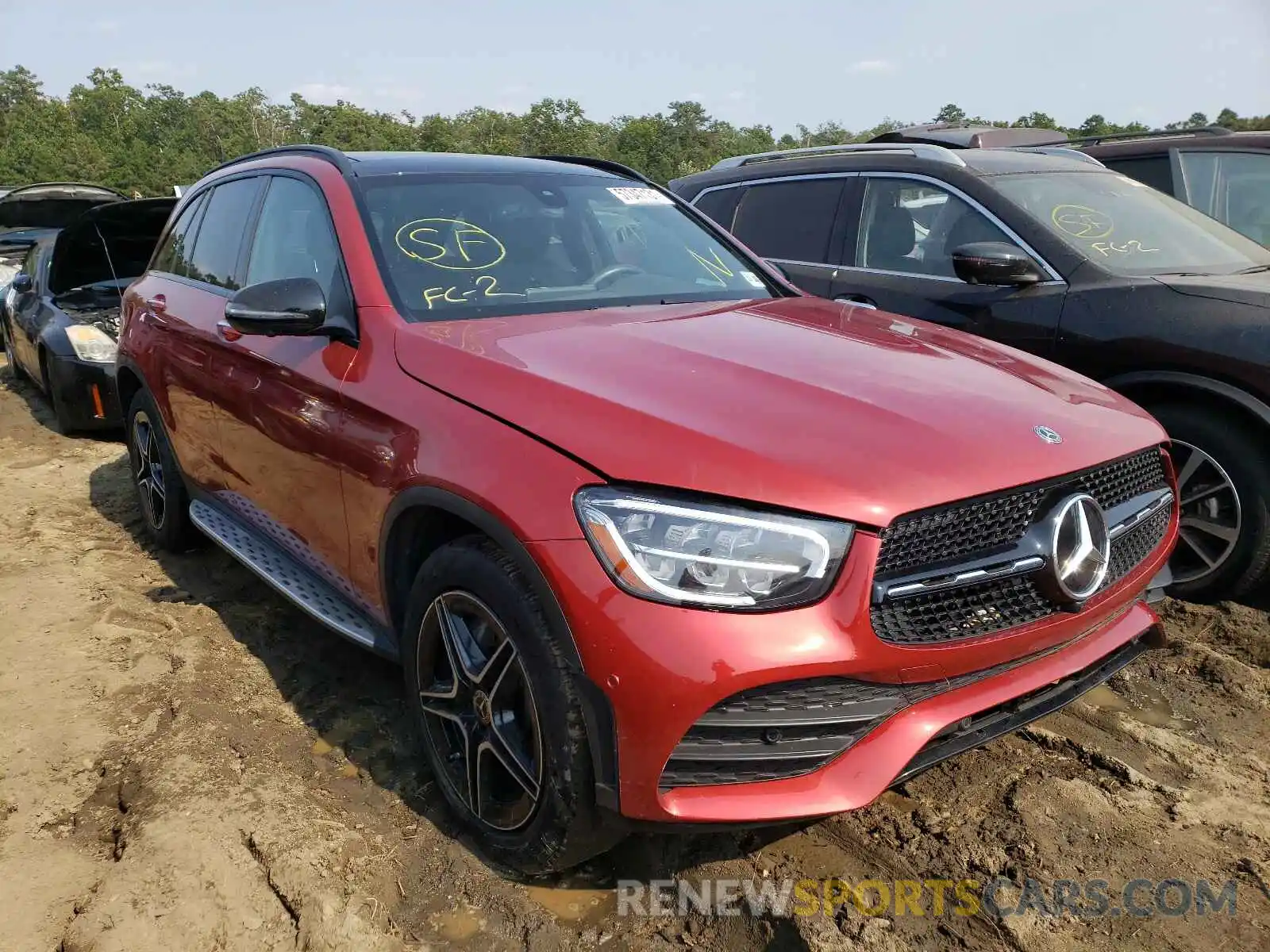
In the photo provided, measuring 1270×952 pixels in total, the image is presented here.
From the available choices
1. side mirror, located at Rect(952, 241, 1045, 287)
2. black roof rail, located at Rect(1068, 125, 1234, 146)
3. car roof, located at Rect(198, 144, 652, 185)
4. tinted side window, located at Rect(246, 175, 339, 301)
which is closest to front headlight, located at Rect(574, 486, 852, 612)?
tinted side window, located at Rect(246, 175, 339, 301)

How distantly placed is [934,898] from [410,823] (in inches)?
52.4

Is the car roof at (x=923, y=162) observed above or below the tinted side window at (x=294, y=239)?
above

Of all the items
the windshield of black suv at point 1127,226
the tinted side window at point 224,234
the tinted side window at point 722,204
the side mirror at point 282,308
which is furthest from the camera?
the tinted side window at point 722,204

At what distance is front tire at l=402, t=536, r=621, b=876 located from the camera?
A: 6.52 feet

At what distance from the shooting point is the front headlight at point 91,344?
6.72 metres

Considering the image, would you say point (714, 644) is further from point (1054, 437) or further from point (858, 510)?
point (1054, 437)

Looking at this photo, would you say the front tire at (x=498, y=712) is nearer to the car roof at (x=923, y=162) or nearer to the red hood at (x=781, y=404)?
the red hood at (x=781, y=404)

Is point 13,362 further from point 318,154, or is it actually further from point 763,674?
point 763,674

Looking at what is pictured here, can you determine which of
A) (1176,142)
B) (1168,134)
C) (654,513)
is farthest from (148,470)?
(1168,134)

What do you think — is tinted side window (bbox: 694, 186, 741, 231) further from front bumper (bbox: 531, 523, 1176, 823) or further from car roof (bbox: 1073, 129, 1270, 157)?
front bumper (bbox: 531, 523, 1176, 823)

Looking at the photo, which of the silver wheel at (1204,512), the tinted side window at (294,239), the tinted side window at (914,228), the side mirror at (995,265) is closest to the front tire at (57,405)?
the tinted side window at (294,239)

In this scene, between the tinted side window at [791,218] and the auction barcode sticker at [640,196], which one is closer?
the auction barcode sticker at [640,196]

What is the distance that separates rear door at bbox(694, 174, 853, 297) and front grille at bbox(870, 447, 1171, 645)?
9.59ft

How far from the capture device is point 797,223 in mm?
5129
